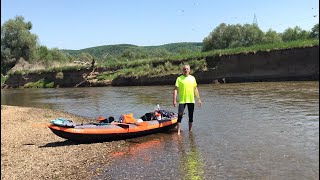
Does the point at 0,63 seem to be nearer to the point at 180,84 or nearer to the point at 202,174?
the point at 202,174

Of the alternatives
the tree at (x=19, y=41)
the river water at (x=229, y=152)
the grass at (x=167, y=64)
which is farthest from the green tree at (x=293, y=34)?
the river water at (x=229, y=152)

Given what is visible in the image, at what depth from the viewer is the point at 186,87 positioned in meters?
9.90

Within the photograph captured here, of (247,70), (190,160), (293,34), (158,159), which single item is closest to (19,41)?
(247,70)

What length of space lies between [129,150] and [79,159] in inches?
52.5

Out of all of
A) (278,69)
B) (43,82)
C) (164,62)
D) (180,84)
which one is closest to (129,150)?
(180,84)

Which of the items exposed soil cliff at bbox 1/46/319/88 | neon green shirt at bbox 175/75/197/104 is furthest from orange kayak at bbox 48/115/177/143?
exposed soil cliff at bbox 1/46/319/88

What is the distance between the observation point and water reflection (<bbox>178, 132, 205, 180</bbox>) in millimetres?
6473

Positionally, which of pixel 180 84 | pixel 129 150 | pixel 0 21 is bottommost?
pixel 129 150

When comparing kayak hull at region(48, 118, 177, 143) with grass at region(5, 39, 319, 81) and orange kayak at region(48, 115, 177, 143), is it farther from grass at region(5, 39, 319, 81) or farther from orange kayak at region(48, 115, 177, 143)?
grass at region(5, 39, 319, 81)

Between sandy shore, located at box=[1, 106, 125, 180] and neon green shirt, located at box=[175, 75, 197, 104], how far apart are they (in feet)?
6.61

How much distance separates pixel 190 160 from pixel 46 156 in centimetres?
332

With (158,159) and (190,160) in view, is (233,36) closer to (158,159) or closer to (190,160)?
(158,159)

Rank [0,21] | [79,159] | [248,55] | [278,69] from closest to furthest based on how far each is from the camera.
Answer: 1. [0,21]
2. [79,159]
3. [278,69]
4. [248,55]

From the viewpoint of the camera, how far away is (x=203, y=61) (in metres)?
35.4
